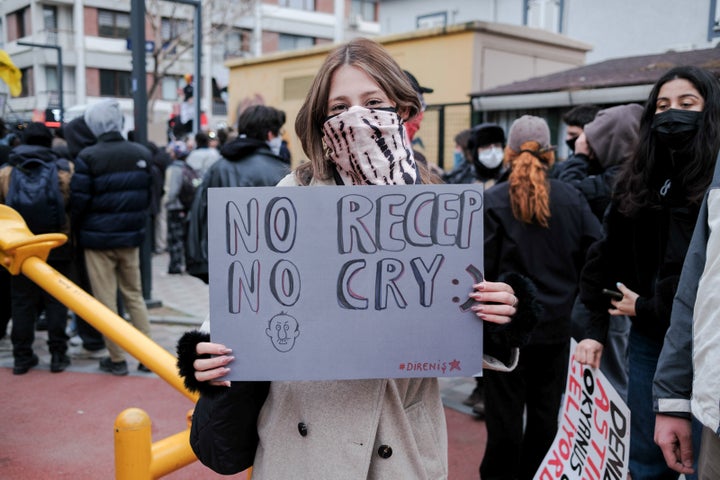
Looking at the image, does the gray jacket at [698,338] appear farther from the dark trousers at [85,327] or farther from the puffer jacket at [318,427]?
the dark trousers at [85,327]

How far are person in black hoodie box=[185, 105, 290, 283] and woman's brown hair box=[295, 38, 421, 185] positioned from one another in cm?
309

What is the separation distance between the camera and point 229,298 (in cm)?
153

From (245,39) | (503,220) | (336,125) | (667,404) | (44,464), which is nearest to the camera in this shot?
(336,125)

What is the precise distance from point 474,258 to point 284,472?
0.71 m

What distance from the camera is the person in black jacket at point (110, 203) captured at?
5.30 m

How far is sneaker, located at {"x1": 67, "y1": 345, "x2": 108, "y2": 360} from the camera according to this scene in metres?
6.12

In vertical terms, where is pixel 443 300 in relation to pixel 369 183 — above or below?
below

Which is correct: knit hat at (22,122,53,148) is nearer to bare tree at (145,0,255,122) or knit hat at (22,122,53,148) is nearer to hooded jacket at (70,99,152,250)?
hooded jacket at (70,99,152,250)

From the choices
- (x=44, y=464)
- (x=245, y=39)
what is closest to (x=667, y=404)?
(x=44, y=464)

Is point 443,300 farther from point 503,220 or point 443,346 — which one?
point 503,220

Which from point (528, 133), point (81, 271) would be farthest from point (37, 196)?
point (528, 133)

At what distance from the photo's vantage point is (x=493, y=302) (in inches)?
62.5

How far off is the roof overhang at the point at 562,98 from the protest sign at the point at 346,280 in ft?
24.5

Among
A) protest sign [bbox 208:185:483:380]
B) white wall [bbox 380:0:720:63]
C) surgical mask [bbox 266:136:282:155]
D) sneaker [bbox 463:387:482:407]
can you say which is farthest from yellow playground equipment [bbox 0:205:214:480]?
white wall [bbox 380:0:720:63]
